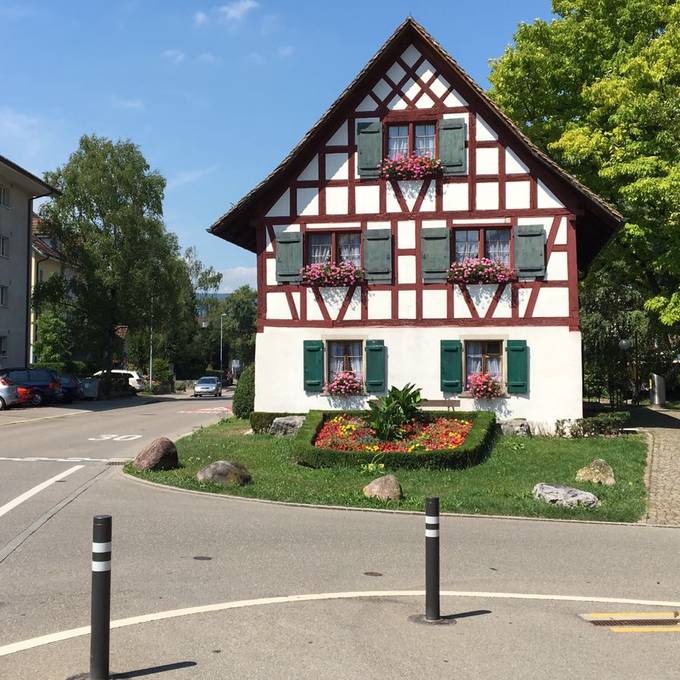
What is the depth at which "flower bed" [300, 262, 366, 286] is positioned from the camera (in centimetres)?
2264

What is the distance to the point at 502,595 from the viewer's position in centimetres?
758

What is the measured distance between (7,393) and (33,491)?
22312 millimetres

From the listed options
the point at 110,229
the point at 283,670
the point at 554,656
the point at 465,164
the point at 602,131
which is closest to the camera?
the point at 283,670

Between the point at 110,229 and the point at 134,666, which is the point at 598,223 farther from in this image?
the point at 110,229

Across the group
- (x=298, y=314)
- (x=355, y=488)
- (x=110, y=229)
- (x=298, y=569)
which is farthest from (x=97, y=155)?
(x=298, y=569)

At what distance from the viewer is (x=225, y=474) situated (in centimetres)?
1439

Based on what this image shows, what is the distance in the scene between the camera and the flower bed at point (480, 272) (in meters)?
22.1

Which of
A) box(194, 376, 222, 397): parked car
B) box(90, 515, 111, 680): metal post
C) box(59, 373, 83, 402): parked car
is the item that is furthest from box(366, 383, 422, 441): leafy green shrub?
box(194, 376, 222, 397): parked car

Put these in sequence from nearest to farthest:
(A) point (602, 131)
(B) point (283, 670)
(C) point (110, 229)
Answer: (B) point (283, 670) → (A) point (602, 131) → (C) point (110, 229)

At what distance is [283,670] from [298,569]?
10.1ft

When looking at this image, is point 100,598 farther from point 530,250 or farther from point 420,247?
point 530,250

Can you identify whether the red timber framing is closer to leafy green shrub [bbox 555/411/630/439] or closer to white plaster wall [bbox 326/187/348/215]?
white plaster wall [bbox 326/187/348/215]

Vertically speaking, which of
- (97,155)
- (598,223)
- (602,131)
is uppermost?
(97,155)

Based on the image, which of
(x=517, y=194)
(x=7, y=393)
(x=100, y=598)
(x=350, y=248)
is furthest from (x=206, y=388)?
(x=100, y=598)
